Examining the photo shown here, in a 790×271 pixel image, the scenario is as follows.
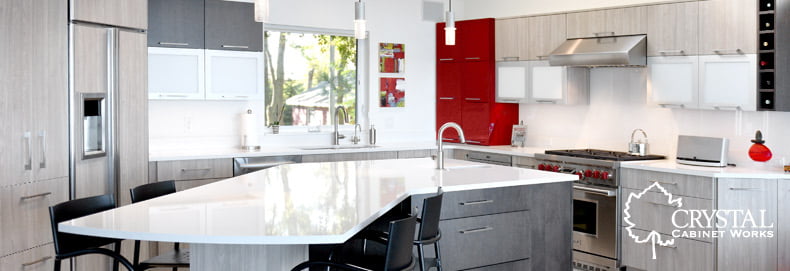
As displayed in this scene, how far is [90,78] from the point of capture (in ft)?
17.0

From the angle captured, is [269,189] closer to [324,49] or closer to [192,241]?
[192,241]

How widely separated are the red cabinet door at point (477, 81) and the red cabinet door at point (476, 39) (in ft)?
0.23

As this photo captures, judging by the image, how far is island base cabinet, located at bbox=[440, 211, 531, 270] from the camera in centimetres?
448

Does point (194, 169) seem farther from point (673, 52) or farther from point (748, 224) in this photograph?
point (748, 224)

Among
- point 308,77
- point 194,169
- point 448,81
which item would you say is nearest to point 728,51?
point 448,81

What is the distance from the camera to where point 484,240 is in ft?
15.1

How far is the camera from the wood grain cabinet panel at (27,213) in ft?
14.3

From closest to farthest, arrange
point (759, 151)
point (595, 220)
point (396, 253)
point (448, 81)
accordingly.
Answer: point (396, 253) → point (759, 151) → point (595, 220) → point (448, 81)

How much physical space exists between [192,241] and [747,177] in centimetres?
409

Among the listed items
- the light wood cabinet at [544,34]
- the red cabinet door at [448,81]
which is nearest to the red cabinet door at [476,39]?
the red cabinet door at [448,81]

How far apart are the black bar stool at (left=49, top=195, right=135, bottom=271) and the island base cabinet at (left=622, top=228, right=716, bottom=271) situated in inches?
157

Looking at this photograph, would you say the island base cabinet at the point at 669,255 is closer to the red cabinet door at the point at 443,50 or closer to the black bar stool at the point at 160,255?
the red cabinet door at the point at 443,50

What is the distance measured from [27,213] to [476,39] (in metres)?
4.69

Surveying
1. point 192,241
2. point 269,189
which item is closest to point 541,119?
point 269,189
